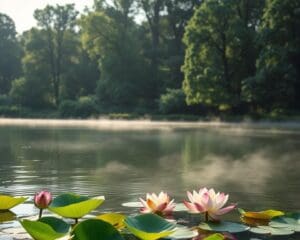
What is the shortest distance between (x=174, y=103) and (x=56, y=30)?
2539cm

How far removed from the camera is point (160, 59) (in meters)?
69.3

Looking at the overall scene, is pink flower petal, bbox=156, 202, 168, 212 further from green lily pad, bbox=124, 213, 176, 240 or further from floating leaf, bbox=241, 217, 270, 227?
floating leaf, bbox=241, 217, 270, 227

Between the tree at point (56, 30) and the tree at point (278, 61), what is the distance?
104ft

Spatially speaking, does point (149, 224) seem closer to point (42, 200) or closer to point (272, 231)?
point (42, 200)

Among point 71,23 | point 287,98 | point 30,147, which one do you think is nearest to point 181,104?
point 287,98

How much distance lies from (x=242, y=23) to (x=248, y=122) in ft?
29.7

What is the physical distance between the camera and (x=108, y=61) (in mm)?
66062

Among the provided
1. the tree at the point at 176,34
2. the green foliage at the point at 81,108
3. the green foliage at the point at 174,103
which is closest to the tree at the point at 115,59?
the green foliage at the point at 81,108

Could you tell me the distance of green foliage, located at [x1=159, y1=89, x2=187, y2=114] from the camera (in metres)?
55.9

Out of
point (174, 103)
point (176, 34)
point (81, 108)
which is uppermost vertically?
point (176, 34)

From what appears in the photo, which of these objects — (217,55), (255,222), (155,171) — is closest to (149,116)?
(217,55)

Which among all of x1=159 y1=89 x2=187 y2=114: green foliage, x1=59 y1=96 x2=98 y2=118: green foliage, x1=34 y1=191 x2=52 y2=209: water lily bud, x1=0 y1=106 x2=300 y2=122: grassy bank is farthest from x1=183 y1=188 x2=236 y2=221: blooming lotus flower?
x1=59 y1=96 x2=98 y2=118: green foliage

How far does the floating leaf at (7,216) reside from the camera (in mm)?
7566

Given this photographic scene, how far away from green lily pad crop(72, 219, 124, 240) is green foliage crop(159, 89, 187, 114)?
5063 centimetres
